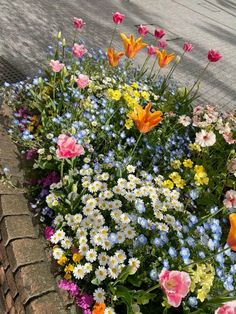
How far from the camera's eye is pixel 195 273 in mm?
2074

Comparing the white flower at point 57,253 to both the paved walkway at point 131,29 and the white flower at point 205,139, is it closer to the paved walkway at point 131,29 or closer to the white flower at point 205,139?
the white flower at point 205,139

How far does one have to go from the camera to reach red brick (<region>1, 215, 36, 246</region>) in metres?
2.29

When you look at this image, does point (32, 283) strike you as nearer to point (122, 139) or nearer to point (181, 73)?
point (122, 139)

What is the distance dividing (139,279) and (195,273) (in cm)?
34

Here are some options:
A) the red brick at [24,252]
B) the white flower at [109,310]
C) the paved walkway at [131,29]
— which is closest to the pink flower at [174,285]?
the white flower at [109,310]

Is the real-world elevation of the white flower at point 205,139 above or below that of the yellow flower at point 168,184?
above

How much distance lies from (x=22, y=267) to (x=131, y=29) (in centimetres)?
548

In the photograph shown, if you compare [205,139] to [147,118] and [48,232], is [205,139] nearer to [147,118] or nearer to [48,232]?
[147,118]

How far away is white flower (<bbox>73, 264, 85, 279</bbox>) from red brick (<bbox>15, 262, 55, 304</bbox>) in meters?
0.16

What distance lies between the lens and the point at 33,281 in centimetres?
211

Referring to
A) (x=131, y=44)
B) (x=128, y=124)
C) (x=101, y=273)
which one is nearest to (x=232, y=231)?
(x=101, y=273)

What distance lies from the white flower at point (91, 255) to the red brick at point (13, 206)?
22.8 inches

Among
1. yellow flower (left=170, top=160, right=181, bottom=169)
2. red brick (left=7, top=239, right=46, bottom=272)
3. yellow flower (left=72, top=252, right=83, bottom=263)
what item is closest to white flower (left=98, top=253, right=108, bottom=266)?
yellow flower (left=72, top=252, right=83, bottom=263)

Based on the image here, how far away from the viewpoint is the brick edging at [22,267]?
6.74ft
